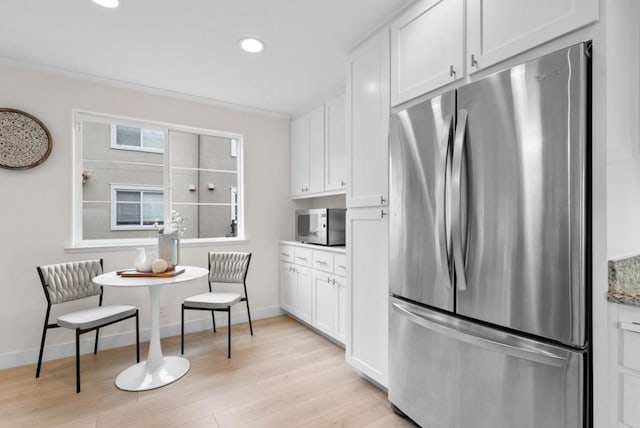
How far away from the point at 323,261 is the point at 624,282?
2.25m

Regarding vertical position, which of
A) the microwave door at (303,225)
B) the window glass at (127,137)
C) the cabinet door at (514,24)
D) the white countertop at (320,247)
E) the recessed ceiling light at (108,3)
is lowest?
the white countertop at (320,247)

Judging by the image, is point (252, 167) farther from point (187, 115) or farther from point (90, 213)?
point (90, 213)

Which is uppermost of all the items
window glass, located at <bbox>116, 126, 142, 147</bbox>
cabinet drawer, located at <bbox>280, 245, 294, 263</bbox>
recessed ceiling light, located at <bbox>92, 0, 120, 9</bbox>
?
recessed ceiling light, located at <bbox>92, 0, 120, 9</bbox>

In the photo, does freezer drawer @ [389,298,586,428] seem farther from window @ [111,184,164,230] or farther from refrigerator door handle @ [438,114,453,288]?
window @ [111,184,164,230]

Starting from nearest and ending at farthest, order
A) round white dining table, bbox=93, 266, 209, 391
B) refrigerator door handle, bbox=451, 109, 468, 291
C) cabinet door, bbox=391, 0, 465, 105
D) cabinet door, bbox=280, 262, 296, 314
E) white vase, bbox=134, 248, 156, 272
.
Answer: refrigerator door handle, bbox=451, 109, 468, 291 < cabinet door, bbox=391, 0, 465, 105 < round white dining table, bbox=93, 266, 209, 391 < white vase, bbox=134, 248, 156, 272 < cabinet door, bbox=280, 262, 296, 314

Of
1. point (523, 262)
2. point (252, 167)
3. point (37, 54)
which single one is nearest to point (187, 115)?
point (252, 167)

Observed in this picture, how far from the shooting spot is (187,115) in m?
3.40

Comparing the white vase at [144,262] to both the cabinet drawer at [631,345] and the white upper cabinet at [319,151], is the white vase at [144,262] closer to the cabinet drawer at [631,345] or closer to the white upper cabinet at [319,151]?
the white upper cabinet at [319,151]

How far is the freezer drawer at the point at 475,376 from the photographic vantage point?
116 centimetres

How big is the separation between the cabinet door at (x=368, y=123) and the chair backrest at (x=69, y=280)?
90.9 inches

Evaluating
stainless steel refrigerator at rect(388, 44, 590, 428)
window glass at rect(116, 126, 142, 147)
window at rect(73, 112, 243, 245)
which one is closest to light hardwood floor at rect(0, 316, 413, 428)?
stainless steel refrigerator at rect(388, 44, 590, 428)

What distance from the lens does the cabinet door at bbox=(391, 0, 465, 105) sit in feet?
5.24

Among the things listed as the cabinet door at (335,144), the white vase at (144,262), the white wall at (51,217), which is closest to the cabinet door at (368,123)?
the cabinet door at (335,144)

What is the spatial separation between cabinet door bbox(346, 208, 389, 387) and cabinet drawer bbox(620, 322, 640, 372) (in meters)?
1.14
